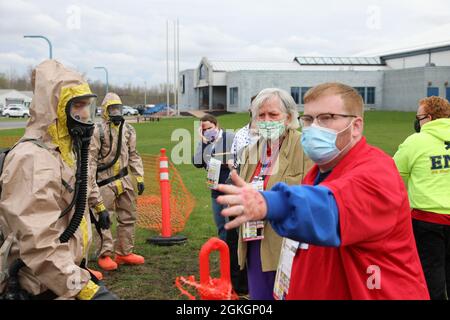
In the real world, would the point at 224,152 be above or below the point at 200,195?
above

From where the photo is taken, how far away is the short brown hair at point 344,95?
2.14 metres

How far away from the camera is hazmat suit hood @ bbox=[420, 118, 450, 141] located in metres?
4.29

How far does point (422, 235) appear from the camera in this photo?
4340mm

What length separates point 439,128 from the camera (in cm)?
434

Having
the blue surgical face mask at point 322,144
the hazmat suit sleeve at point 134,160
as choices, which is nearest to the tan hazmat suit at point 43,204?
the blue surgical face mask at point 322,144

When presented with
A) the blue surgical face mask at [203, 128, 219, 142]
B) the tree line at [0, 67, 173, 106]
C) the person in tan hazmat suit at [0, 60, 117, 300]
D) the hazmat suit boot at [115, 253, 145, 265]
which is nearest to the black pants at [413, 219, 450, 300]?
the person in tan hazmat suit at [0, 60, 117, 300]

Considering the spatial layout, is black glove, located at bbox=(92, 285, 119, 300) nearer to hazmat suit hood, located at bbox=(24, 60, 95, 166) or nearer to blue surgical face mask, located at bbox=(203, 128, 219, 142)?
hazmat suit hood, located at bbox=(24, 60, 95, 166)

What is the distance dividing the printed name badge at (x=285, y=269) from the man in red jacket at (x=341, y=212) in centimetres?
11

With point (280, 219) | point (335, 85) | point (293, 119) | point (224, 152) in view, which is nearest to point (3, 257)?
point (280, 219)

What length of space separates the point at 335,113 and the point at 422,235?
2.67 metres

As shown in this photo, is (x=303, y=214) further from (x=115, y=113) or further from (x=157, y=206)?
(x=157, y=206)

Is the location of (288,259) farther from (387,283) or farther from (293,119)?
(293,119)

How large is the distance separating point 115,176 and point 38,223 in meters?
4.02

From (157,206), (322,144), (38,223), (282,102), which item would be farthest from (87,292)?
(157,206)
